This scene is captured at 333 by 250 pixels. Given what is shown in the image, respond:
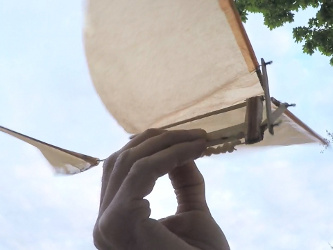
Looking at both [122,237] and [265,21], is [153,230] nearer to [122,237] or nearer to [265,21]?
[122,237]

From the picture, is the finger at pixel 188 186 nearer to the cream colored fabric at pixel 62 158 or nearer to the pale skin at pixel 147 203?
the pale skin at pixel 147 203

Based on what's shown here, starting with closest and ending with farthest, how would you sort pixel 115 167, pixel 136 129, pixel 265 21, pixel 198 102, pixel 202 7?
pixel 115 167, pixel 202 7, pixel 198 102, pixel 136 129, pixel 265 21

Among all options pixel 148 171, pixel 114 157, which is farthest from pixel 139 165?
pixel 114 157

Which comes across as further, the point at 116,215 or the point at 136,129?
the point at 136,129

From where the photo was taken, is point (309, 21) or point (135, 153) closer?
point (135, 153)

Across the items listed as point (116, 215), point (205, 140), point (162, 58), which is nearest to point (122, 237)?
point (116, 215)

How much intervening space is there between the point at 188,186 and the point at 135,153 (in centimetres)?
33

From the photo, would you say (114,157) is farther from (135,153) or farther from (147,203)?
(147,203)

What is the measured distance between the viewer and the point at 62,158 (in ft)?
7.38

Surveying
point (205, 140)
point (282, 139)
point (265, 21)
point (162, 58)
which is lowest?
point (205, 140)

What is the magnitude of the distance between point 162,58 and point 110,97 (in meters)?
0.36

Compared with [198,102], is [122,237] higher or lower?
lower

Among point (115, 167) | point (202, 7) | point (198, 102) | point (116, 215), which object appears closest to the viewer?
point (116, 215)

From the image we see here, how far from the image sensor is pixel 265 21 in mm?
6129
